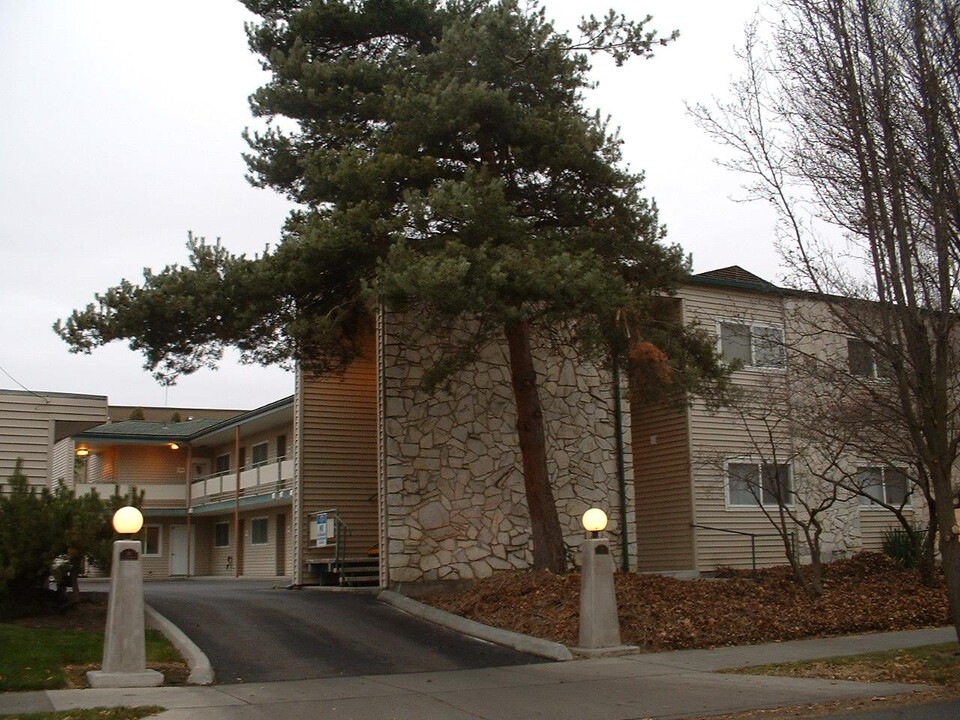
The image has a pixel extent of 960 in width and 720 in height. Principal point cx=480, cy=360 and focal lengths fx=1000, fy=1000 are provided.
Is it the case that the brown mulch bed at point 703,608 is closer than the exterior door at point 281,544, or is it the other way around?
the brown mulch bed at point 703,608

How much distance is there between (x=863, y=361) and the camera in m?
12.0

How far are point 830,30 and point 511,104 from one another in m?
4.89

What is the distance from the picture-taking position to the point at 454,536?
16469 mm

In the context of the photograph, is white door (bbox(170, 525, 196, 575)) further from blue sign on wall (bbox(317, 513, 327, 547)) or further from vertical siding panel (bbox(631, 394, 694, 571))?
vertical siding panel (bbox(631, 394, 694, 571))

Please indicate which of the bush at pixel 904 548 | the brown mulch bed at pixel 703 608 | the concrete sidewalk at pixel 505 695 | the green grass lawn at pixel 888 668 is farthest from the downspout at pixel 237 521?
the green grass lawn at pixel 888 668

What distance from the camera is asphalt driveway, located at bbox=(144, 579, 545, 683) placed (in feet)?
36.6

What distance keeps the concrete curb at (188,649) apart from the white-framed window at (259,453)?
1875 cm

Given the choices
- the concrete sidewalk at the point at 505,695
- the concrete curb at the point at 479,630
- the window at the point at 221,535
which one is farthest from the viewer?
the window at the point at 221,535

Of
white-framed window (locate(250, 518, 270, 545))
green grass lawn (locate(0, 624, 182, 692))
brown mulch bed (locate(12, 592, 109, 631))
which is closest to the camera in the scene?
green grass lawn (locate(0, 624, 182, 692))

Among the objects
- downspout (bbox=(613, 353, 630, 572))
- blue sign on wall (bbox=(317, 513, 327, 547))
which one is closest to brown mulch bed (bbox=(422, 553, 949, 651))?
downspout (bbox=(613, 353, 630, 572))

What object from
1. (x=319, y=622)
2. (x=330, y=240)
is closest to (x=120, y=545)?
(x=319, y=622)

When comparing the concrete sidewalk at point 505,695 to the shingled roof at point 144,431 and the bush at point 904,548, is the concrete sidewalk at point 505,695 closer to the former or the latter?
the bush at point 904,548

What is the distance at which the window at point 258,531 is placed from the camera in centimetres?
3275

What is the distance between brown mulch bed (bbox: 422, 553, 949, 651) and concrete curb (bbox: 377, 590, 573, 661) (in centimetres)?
28
